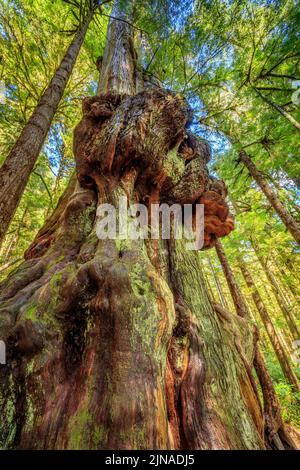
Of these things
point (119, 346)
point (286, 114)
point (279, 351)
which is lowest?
point (279, 351)

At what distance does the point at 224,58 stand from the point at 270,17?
3.43 feet

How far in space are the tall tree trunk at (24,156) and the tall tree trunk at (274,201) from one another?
552 centimetres

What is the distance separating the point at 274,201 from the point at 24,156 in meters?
5.96

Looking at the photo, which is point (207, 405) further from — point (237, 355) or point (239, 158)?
point (239, 158)

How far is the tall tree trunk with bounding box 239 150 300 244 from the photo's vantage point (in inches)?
214

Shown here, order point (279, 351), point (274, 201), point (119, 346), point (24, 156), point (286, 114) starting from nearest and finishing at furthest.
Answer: point (119, 346)
point (24, 156)
point (286, 114)
point (274, 201)
point (279, 351)

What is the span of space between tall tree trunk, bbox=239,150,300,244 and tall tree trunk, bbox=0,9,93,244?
5.52 m

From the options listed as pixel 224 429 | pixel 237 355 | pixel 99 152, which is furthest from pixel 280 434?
pixel 99 152

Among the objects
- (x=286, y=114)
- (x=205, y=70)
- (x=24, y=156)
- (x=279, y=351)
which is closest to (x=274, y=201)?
(x=286, y=114)

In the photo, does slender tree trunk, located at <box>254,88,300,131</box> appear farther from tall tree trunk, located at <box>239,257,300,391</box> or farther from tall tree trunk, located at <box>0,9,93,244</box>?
tall tree trunk, located at <box>239,257,300,391</box>

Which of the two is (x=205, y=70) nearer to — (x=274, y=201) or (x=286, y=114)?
(x=286, y=114)

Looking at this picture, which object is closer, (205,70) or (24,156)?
(24,156)

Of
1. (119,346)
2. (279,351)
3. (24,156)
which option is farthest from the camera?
(279,351)

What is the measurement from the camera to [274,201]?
6.10 metres
